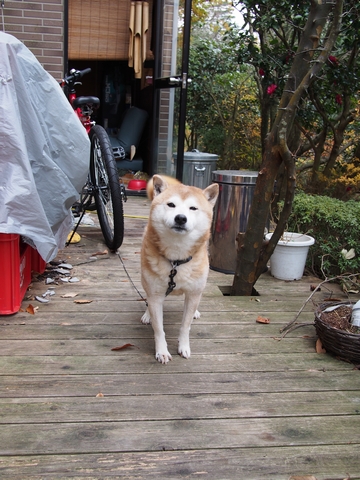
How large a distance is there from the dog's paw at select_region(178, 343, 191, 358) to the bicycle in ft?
4.82

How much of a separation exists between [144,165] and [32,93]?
14.9 feet

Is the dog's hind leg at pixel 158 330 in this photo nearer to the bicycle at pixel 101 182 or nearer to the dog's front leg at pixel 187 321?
the dog's front leg at pixel 187 321

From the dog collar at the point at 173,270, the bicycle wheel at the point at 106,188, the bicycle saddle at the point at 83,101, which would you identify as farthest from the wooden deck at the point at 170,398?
the bicycle saddle at the point at 83,101

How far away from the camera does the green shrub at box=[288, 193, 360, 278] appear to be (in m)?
3.58

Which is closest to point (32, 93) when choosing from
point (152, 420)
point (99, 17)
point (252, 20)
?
point (152, 420)

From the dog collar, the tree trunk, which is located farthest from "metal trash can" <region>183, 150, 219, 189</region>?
the dog collar

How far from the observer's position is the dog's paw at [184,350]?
7.69ft

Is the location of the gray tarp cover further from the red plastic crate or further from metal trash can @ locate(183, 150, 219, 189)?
metal trash can @ locate(183, 150, 219, 189)

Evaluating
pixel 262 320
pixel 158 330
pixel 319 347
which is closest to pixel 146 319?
pixel 158 330

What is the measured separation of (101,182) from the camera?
4059 millimetres

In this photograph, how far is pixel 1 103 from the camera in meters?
2.44

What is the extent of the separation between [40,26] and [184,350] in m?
4.30

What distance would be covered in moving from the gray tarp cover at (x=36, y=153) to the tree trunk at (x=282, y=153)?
122cm

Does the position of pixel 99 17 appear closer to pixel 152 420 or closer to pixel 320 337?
pixel 320 337
